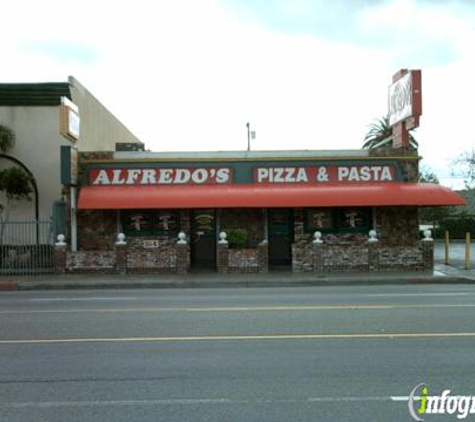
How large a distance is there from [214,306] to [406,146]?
12460mm

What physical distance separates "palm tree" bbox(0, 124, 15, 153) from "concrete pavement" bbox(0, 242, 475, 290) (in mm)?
5887

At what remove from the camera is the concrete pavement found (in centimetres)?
1734

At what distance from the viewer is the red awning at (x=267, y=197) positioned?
19906 mm

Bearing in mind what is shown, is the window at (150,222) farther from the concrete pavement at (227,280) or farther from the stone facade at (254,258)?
the concrete pavement at (227,280)

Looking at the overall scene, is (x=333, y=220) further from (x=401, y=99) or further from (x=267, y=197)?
(x=401, y=99)

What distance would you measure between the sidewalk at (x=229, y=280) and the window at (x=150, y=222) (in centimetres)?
283

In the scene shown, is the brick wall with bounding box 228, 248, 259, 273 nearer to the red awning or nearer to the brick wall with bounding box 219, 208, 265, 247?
the red awning

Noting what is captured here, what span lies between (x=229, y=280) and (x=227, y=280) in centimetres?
6

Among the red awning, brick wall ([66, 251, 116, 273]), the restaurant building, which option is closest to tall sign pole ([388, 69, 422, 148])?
the restaurant building

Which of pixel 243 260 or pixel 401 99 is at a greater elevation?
pixel 401 99

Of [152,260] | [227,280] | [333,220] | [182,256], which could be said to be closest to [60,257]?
[152,260]

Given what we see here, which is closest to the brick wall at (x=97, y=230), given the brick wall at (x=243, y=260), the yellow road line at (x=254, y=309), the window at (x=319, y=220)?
the brick wall at (x=243, y=260)

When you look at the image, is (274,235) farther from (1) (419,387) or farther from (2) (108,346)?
(1) (419,387)

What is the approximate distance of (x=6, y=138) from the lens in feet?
74.3
